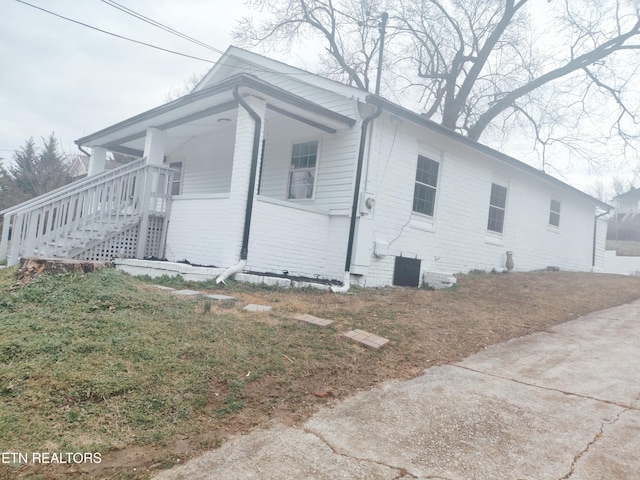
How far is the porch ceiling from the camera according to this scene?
22.9ft

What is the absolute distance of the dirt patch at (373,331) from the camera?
8.12ft

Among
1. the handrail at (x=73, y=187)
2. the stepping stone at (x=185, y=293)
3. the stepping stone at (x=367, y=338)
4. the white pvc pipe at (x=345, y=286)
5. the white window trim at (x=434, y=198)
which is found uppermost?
the white window trim at (x=434, y=198)

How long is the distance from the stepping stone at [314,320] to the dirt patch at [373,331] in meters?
0.12

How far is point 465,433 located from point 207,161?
10598mm

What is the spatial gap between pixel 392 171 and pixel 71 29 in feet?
26.7

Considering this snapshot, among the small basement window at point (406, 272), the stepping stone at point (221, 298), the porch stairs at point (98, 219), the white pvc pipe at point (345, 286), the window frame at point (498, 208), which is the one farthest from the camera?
the window frame at point (498, 208)

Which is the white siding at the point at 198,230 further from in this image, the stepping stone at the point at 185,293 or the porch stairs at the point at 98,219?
the stepping stone at the point at 185,293

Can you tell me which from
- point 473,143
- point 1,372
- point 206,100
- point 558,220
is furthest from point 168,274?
point 558,220

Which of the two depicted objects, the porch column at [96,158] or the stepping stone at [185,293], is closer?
the stepping stone at [185,293]

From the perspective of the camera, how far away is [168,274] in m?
6.91

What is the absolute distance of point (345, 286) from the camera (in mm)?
7688

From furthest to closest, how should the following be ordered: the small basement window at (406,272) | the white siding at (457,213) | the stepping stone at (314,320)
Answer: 1. the small basement window at (406,272)
2. the white siding at (457,213)
3. the stepping stone at (314,320)

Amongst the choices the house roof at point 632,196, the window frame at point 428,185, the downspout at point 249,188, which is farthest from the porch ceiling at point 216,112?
the house roof at point 632,196

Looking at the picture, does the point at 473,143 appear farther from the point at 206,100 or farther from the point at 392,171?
the point at 206,100
